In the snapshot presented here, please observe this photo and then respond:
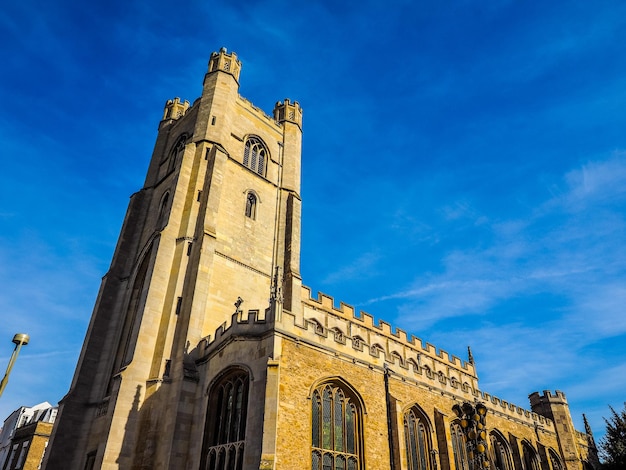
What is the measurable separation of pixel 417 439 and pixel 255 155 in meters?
19.2

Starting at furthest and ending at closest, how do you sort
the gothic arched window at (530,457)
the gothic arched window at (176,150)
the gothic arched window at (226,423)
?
the gothic arched window at (176,150) → the gothic arched window at (530,457) → the gothic arched window at (226,423)

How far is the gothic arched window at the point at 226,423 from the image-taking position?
50.5 feet

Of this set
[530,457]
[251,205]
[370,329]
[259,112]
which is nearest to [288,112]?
[259,112]

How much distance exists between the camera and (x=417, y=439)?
19.3m

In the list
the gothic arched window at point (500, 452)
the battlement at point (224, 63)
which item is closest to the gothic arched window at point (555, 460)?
the gothic arched window at point (500, 452)

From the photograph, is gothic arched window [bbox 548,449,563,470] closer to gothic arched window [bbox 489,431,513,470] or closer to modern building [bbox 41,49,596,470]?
modern building [bbox 41,49,596,470]

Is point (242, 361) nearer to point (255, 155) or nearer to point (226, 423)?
point (226, 423)

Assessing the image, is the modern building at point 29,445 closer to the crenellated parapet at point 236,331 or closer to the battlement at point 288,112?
the crenellated parapet at point 236,331

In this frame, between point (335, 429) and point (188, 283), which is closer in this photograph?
point (335, 429)

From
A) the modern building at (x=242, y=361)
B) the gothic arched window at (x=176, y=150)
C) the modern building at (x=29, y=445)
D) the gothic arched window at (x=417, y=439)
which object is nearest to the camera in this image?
the modern building at (x=242, y=361)

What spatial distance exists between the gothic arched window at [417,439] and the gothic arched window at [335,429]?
3.06 metres

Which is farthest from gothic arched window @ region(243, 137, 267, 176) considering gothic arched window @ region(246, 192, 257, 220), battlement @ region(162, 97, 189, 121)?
battlement @ region(162, 97, 189, 121)

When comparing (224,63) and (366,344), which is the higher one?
(224,63)

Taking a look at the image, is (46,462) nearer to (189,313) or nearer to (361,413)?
(189,313)
